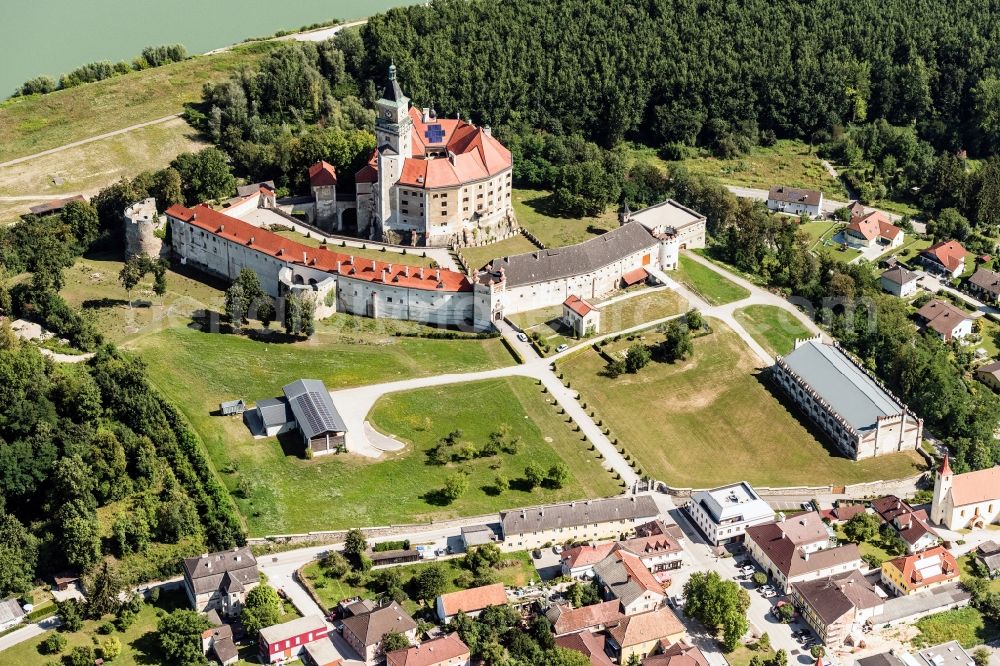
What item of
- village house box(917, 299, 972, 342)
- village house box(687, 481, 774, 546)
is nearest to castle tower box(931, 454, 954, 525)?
village house box(687, 481, 774, 546)

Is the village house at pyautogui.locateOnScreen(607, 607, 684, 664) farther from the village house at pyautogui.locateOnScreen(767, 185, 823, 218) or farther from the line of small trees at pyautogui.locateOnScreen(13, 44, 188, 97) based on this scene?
the line of small trees at pyautogui.locateOnScreen(13, 44, 188, 97)

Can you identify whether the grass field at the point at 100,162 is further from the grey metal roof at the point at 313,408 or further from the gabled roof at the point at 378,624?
the gabled roof at the point at 378,624

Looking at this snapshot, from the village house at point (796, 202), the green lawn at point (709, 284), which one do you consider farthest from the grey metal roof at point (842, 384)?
the village house at point (796, 202)

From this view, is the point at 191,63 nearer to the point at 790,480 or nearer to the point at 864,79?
the point at 864,79

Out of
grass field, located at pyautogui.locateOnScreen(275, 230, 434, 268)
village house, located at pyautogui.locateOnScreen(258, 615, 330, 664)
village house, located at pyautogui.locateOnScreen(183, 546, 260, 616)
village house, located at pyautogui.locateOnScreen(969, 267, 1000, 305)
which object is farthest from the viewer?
village house, located at pyautogui.locateOnScreen(969, 267, 1000, 305)

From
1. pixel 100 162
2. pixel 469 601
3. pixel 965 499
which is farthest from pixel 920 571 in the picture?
pixel 100 162

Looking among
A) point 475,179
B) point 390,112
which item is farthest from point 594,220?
point 390,112

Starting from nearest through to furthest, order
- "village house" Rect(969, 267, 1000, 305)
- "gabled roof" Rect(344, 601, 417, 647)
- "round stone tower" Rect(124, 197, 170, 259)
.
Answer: "gabled roof" Rect(344, 601, 417, 647) → "round stone tower" Rect(124, 197, 170, 259) → "village house" Rect(969, 267, 1000, 305)
